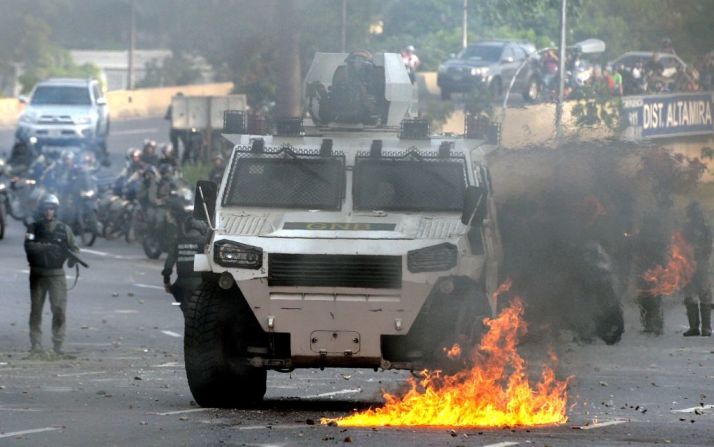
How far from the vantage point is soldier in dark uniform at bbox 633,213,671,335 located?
22516 mm

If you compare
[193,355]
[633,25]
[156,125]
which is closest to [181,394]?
[193,355]

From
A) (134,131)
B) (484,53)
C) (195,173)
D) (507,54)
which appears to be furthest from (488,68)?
(134,131)

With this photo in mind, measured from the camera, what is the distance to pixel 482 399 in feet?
44.8

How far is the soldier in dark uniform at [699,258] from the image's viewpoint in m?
22.5

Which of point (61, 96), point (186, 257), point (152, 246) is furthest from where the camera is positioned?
point (61, 96)

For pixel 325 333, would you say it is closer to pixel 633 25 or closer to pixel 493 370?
pixel 493 370

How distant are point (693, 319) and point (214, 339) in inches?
407

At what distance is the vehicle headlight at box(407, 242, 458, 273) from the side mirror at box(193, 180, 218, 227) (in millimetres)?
1792

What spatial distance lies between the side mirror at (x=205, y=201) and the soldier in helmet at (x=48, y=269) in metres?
5.92

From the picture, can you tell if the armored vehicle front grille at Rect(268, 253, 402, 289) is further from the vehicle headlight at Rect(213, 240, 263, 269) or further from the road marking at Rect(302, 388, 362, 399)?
the road marking at Rect(302, 388, 362, 399)

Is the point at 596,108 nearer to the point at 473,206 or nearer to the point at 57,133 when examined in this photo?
the point at 473,206

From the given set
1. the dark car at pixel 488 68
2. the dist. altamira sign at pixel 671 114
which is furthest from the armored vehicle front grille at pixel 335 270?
the dark car at pixel 488 68

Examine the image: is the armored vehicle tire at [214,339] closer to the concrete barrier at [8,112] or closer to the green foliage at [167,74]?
the concrete barrier at [8,112]

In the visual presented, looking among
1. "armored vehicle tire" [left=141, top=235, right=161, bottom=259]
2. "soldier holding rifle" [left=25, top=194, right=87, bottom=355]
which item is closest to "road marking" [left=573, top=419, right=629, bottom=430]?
"soldier holding rifle" [left=25, top=194, right=87, bottom=355]
